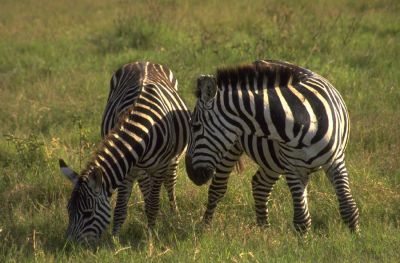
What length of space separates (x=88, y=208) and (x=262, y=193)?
1.83 metres

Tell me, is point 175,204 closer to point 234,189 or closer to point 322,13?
point 234,189

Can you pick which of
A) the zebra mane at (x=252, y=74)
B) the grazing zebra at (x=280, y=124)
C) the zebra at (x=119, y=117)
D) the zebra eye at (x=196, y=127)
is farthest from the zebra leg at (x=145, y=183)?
the zebra mane at (x=252, y=74)

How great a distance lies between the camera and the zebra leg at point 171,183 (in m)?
6.23

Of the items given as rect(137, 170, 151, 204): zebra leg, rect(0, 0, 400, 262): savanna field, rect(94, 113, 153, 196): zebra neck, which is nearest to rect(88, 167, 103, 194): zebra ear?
rect(94, 113, 153, 196): zebra neck

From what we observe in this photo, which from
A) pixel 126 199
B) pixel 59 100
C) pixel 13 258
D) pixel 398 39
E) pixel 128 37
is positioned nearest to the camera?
pixel 13 258

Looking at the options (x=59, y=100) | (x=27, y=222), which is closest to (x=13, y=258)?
(x=27, y=222)

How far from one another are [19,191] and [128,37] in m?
6.58

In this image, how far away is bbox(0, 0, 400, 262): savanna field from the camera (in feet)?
16.5

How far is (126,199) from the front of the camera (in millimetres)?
5809

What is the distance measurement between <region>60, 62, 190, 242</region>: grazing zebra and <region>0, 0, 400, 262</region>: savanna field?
0.88 feet

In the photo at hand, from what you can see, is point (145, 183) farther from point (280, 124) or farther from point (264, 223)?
point (280, 124)

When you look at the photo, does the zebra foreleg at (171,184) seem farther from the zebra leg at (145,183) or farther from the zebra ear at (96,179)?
the zebra ear at (96,179)

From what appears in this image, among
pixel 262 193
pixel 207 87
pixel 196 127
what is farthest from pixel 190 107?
pixel 207 87

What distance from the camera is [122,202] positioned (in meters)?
5.81
